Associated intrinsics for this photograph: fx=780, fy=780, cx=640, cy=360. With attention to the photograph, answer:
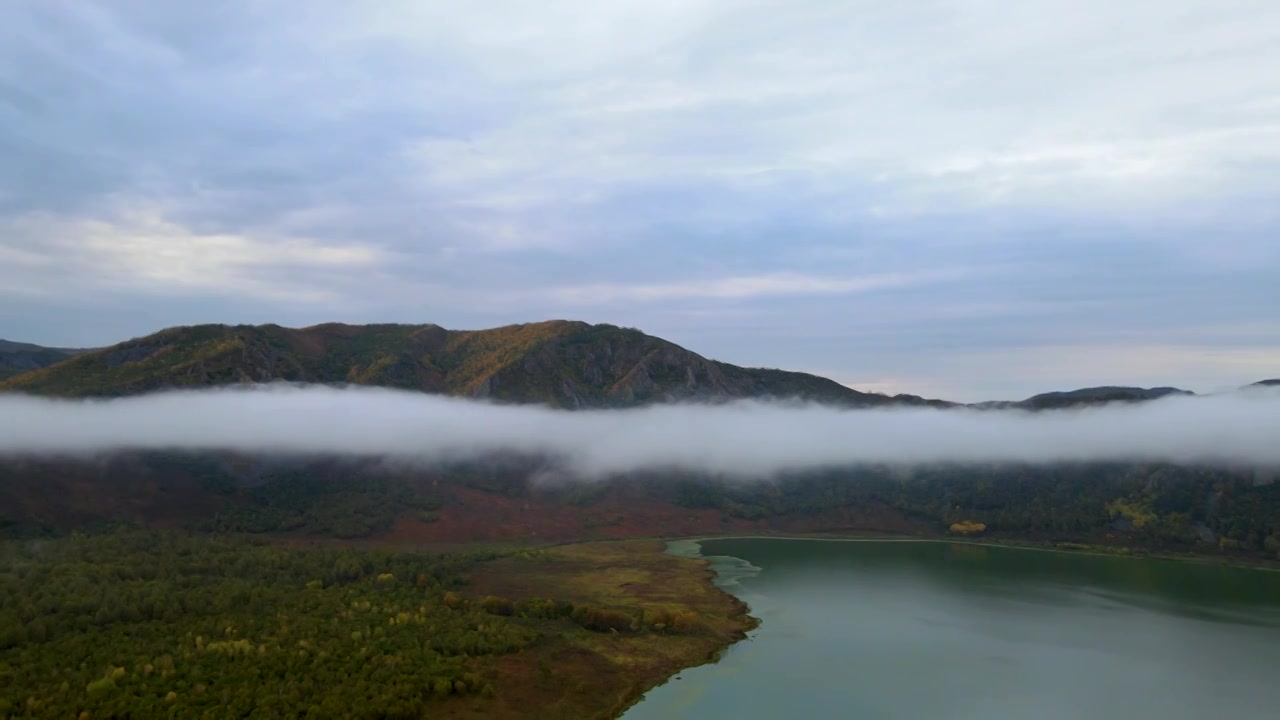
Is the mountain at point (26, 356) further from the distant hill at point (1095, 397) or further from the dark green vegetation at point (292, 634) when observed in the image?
the distant hill at point (1095, 397)

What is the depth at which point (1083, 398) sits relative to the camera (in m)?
154

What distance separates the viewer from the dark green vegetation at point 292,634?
3284cm

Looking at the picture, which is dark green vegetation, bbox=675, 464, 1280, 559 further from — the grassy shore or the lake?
the grassy shore

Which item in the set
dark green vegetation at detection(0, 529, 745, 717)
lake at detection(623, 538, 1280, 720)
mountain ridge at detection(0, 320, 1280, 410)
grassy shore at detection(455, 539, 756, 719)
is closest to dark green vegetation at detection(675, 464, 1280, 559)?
lake at detection(623, 538, 1280, 720)

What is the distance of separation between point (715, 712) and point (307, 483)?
7856 cm

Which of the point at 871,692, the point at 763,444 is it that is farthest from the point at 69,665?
the point at 763,444

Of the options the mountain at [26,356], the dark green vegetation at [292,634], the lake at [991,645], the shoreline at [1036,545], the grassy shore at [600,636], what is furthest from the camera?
the mountain at [26,356]

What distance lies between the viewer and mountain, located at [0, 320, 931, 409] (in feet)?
353

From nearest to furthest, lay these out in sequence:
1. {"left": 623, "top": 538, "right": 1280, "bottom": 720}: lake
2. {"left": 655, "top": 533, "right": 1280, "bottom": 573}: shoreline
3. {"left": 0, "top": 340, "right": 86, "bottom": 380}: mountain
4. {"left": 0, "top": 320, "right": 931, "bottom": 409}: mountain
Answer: {"left": 623, "top": 538, "right": 1280, "bottom": 720}: lake
{"left": 655, "top": 533, "right": 1280, "bottom": 573}: shoreline
{"left": 0, "top": 320, "right": 931, "bottom": 409}: mountain
{"left": 0, "top": 340, "right": 86, "bottom": 380}: mountain

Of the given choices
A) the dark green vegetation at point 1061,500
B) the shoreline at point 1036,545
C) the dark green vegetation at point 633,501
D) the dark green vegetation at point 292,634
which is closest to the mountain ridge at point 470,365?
the dark green vegetation at point 633,501

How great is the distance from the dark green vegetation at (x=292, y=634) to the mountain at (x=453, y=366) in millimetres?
53370

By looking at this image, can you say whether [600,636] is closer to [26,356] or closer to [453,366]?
[453,366]

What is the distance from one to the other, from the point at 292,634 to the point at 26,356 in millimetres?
138516

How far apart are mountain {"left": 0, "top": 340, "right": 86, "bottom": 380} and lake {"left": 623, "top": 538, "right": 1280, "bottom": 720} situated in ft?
404
